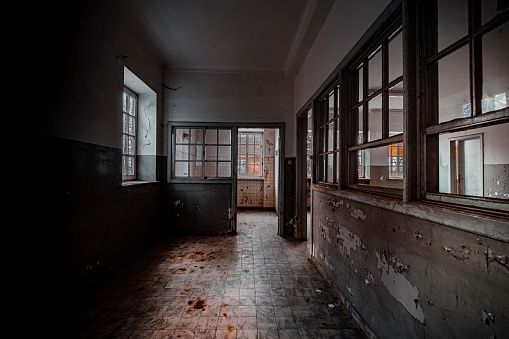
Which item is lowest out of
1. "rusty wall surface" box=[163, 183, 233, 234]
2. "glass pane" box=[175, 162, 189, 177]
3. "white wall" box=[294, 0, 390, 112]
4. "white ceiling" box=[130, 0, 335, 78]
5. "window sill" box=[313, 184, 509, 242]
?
"rusty wall surface" box=[163, 183, 233, 234]

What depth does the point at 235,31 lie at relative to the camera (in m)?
3.39

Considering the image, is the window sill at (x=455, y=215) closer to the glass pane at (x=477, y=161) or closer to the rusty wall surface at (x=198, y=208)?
the glass pane at (x=477, y=161)

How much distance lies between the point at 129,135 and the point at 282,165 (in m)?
2.65

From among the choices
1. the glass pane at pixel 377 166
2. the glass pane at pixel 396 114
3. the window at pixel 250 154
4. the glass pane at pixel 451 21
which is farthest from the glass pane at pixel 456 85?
the window at pixel 250 154

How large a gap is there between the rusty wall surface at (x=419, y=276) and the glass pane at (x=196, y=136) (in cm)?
327

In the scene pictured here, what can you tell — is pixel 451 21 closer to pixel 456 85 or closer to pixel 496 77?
pixel 496 77

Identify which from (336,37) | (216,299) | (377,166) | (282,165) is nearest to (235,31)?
(336,37)

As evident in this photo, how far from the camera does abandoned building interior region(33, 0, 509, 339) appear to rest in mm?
1164

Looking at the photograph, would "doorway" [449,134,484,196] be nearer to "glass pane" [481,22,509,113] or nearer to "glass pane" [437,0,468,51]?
"glass pane" [481,22,509,113]

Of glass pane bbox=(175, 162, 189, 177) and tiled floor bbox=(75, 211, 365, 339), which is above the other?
glass pane bbox=(175, 162, 189, 177)

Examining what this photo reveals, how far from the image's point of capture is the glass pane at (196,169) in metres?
4.71

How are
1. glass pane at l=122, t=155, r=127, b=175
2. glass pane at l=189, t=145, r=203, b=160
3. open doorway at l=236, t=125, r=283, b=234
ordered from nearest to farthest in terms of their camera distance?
1. glass pane at l=122, t=155, r=127, b=175
2. glass pane at l=189, t=145, r=203, b=160
3. open doorway at l=236, t=125, r=283, b=234

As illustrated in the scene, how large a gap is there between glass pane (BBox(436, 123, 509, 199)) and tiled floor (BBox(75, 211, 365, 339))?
1510mm

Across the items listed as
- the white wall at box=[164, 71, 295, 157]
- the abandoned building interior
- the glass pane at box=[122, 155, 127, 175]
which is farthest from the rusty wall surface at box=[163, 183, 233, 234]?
the white wall at box=[164, 71, 295, 157]
